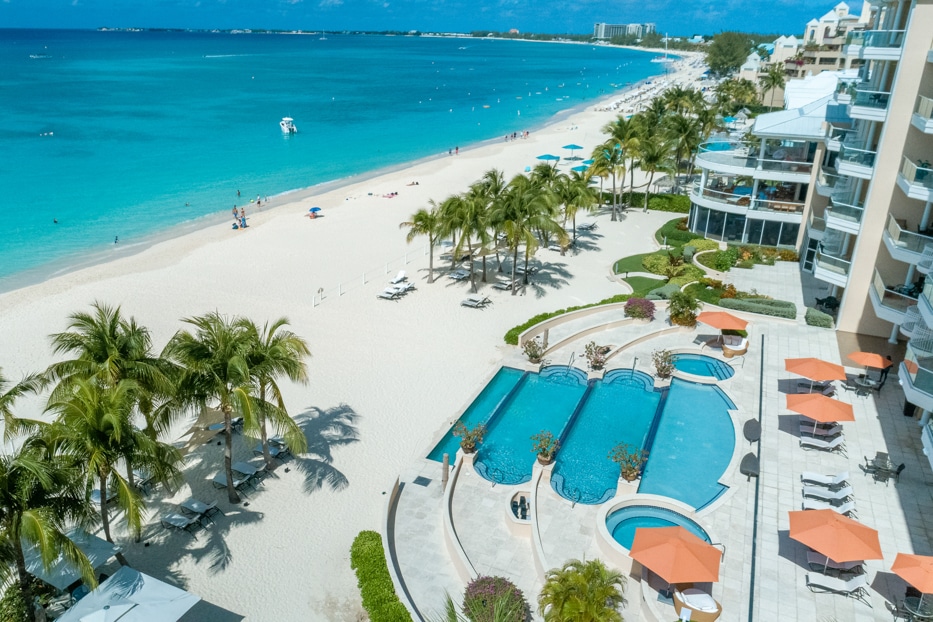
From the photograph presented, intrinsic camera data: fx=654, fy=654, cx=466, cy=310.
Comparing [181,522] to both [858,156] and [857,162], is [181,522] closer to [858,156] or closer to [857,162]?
[857,162]

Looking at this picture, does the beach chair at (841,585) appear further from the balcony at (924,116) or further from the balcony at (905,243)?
the balcony at (924,116)

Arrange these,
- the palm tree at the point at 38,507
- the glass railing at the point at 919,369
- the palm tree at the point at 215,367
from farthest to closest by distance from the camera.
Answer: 1. the glass railing at the point at 919,369
2. the palm tree at the point at 215,367
3. the palm tree at the point at 38,507

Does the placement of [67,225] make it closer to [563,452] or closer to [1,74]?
[563,452]

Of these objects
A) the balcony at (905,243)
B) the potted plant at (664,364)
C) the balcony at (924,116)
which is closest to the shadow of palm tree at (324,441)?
the potted plant at (664,364)

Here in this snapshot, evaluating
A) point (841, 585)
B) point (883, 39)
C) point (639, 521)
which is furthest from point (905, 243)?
point (639, 521)

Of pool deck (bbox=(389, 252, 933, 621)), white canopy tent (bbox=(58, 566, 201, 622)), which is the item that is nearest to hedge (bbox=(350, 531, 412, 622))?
pool deck (bbox=(389, 252, 933, 621))
